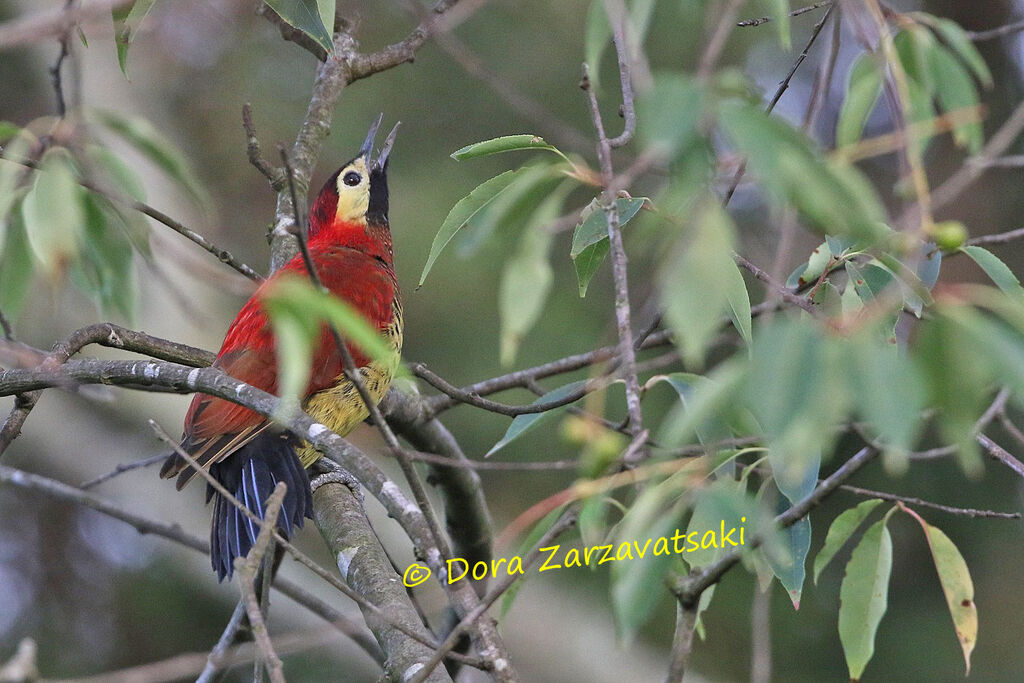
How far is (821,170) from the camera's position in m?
0.98

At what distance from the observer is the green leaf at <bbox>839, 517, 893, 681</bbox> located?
1.79m

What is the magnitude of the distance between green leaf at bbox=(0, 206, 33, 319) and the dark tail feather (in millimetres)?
782

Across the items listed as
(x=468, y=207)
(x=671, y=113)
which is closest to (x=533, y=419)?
(x=468, y=207)

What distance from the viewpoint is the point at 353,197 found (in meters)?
3.70

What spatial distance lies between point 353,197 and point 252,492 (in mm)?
1329

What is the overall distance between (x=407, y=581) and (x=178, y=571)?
3.89 m

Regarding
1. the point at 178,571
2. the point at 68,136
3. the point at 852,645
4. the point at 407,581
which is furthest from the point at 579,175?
the point at 178,571

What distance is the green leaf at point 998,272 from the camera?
169cm

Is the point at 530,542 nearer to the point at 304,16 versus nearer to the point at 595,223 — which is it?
the point at 595,223

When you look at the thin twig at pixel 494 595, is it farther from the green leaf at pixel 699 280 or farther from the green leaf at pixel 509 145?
the green leaf at pixel 509 145

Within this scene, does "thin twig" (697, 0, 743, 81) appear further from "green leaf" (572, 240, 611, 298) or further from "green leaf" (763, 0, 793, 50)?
"green leaf" (572, 240, 611, 298)

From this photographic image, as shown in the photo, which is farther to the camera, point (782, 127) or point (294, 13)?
point (294, 13)

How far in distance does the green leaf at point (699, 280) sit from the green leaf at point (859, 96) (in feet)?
1.29

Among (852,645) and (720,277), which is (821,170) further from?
(852,645)
